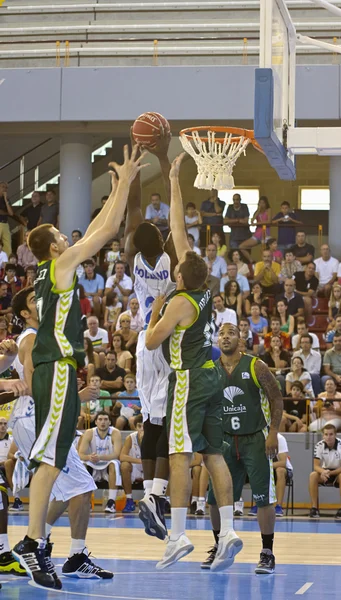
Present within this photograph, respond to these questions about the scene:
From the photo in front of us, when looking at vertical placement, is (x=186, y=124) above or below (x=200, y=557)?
above

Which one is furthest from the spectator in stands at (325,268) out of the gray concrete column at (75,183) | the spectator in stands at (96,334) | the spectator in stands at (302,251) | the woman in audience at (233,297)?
the gray concrete column at (75,183)

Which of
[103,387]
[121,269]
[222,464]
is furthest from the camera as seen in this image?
[121,269]

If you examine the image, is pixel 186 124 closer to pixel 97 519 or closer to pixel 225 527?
pixel 97 519

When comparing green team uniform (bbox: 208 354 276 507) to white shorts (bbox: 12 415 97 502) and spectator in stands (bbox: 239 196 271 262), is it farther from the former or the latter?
spectator in stands (bbox: 239 196 271 262)

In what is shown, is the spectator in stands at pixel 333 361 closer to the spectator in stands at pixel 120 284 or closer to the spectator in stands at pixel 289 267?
the spectator in stands at pixel 289 267

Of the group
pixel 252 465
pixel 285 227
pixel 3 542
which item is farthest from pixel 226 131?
pixel 285 227

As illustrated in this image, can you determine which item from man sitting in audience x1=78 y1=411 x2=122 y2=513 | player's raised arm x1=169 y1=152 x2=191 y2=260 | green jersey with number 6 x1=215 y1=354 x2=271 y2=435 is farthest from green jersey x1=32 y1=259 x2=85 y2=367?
man sitting in audience x1=78 y1=411 x2=122 y2=513

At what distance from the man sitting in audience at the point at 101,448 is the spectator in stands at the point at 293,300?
14.1 feet

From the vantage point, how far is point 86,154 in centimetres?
2075

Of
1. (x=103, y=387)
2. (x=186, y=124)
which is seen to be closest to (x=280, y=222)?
(x=186, y=124)

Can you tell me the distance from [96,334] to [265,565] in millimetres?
8953

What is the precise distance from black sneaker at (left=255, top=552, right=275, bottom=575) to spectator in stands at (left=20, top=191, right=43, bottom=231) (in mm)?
13574

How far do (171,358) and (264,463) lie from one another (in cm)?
133

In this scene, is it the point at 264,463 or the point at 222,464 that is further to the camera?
the point at 264,463
